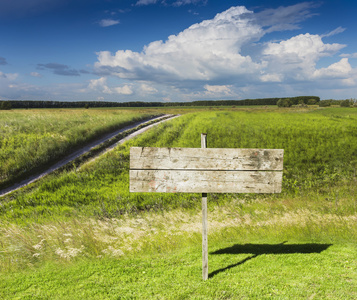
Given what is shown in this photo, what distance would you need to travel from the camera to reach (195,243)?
6160 mm

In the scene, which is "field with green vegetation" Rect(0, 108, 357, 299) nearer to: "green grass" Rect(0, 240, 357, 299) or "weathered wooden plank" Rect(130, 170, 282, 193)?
"green grass" Rect(0, 240, 357, 299)

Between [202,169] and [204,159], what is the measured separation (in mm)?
196

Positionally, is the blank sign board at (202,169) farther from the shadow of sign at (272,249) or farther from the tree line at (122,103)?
the tree line at (122,103)

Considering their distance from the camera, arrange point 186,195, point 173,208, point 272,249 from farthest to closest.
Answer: point 186,195 < point 173,208 < point 272,249

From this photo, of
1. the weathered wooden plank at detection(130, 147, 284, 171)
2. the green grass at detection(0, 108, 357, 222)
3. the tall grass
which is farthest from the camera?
the green grass at detection(0, 108, 357, 222)

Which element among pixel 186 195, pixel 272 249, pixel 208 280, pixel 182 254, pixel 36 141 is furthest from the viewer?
Answer: pixel 36 141

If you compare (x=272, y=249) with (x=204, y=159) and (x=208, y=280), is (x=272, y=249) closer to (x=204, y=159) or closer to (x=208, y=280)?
(x=208, y=280)

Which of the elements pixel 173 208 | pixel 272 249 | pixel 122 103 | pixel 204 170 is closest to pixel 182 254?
pixel 272 249

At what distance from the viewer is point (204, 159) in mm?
4344

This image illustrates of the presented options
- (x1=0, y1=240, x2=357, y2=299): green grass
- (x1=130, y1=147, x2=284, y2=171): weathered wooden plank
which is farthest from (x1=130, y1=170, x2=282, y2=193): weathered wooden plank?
(x1=0, y1=240, x2=357, y2=299): green grass

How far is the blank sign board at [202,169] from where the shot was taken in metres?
4.30

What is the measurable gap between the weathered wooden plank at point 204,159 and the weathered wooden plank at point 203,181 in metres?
0.10

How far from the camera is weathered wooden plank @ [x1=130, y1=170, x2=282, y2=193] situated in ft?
14.2

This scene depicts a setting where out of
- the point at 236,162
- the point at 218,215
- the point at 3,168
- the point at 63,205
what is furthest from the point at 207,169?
the point at 3,168
